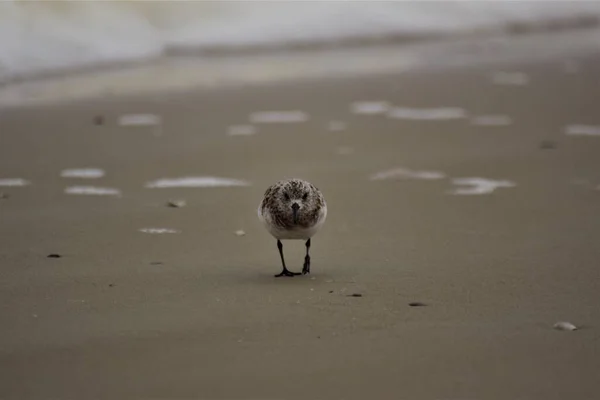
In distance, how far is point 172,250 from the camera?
22.7 ft

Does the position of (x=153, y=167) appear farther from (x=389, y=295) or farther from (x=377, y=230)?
(x=389, y=295)

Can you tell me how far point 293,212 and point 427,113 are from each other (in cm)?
495

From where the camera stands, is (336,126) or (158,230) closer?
(158,230)

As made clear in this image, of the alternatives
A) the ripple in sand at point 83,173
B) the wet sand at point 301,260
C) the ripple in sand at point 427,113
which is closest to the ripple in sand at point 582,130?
the wet sand at point 301,260

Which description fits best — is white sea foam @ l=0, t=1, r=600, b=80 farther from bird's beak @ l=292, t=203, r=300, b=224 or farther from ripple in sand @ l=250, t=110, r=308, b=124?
bird's beak @ l=292, t=203, r=300, b=224

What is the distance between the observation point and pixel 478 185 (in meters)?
8.49

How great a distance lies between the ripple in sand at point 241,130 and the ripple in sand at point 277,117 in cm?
21

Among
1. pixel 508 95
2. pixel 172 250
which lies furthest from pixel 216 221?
pixel 508 95

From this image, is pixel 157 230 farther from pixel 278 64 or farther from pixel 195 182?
pixel 278 64

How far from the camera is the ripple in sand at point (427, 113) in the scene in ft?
35.7

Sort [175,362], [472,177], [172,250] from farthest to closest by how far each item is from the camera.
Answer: [472,177]
[172,250]
[175,362]

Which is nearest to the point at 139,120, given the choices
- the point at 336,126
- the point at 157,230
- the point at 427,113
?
the point at 336,126

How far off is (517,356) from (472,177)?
3827 millimetres

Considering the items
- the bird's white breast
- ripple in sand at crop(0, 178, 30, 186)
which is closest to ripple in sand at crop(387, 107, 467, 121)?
ripple in sand at crop(0, 178, 30, 186)
